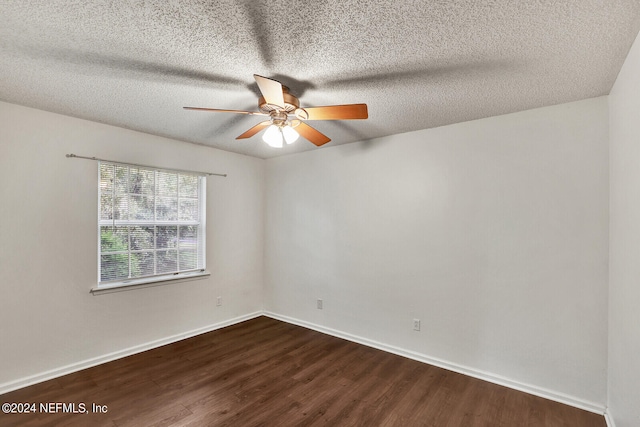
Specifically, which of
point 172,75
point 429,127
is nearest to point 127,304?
point 172,75

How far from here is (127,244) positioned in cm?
322

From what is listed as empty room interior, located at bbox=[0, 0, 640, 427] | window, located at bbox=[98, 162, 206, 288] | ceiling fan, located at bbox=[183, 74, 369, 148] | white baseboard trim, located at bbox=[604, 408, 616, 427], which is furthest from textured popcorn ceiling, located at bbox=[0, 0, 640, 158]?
white baseboard trim, located at bbox=[604, 408, 616, 427]

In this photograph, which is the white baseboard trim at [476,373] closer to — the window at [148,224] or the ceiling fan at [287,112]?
the window at [148,224]

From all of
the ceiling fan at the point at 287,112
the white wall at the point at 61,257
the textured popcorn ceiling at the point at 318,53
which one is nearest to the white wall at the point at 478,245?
the textured popcorn ceiling at the point at 318,53

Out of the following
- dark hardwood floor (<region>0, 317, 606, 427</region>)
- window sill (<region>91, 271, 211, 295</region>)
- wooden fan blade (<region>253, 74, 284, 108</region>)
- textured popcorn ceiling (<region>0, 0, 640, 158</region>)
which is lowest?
dark hardwood floor (<region>0, 317, 606, 427</region>)

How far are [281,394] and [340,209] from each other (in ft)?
6.89

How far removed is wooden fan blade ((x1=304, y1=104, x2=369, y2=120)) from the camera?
1.93m

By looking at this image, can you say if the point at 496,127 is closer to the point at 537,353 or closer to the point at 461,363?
the point at 537,353

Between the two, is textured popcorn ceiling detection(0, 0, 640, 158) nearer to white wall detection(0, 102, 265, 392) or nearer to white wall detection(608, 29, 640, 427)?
white wall detection(608, 29, 640, 427)

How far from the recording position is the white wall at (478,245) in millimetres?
2318

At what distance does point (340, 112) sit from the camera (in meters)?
2.02

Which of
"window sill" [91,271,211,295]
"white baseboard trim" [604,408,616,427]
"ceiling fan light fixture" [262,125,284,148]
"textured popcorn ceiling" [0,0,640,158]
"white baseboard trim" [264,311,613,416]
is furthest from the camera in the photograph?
"window sill" [91,271,211,295]

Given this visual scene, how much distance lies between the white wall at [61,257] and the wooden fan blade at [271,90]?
7.17 feet

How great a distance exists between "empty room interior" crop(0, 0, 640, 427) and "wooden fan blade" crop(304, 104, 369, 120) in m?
0.02
